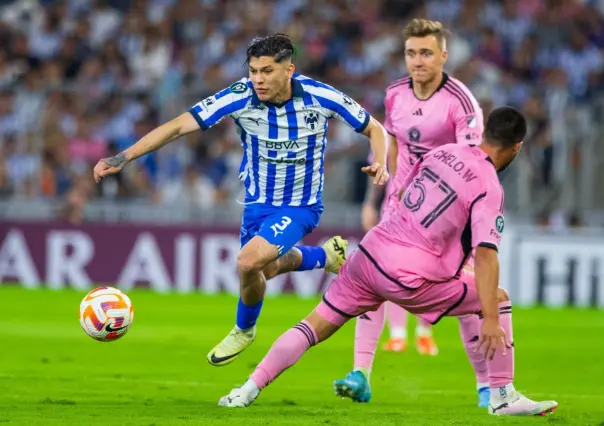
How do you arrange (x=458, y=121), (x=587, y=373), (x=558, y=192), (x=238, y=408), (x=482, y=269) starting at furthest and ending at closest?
(x=558, y=192), (x=587, y=373), (x=458, y=121), (x=238, y=408), (x=482, y=269)

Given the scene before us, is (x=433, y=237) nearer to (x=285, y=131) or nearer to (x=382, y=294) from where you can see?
(x=382, y=294)

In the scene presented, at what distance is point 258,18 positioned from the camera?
2241cm

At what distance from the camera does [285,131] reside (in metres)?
8.73

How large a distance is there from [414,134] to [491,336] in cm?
271

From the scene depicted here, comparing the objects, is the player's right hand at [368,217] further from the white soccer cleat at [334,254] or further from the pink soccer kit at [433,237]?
the pink soccer kit at [433,237]

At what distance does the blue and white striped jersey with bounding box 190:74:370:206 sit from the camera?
337 inches

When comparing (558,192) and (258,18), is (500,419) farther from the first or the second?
(258,18)

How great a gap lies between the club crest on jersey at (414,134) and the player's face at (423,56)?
0.36 m

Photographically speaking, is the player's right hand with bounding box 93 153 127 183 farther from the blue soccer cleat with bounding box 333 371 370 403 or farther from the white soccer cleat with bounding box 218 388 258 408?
the blue soccer cleat with bounding box 333 371 370 403

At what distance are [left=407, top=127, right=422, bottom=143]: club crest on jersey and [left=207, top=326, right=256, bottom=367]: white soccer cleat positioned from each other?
1849 millimetres

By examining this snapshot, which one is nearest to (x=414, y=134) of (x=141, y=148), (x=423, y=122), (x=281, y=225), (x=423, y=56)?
(x=423, y=122)

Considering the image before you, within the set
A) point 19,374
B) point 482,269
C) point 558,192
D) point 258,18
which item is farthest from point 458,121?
point 258,18

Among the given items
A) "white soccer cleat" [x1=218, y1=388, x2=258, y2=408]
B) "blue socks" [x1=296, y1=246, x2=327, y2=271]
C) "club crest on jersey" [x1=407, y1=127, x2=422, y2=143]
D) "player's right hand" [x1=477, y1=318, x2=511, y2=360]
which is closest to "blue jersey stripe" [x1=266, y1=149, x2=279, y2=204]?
"blue socks" [x1=296, y1=246, x2=327, y2=271]

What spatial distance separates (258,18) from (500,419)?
619 inches
